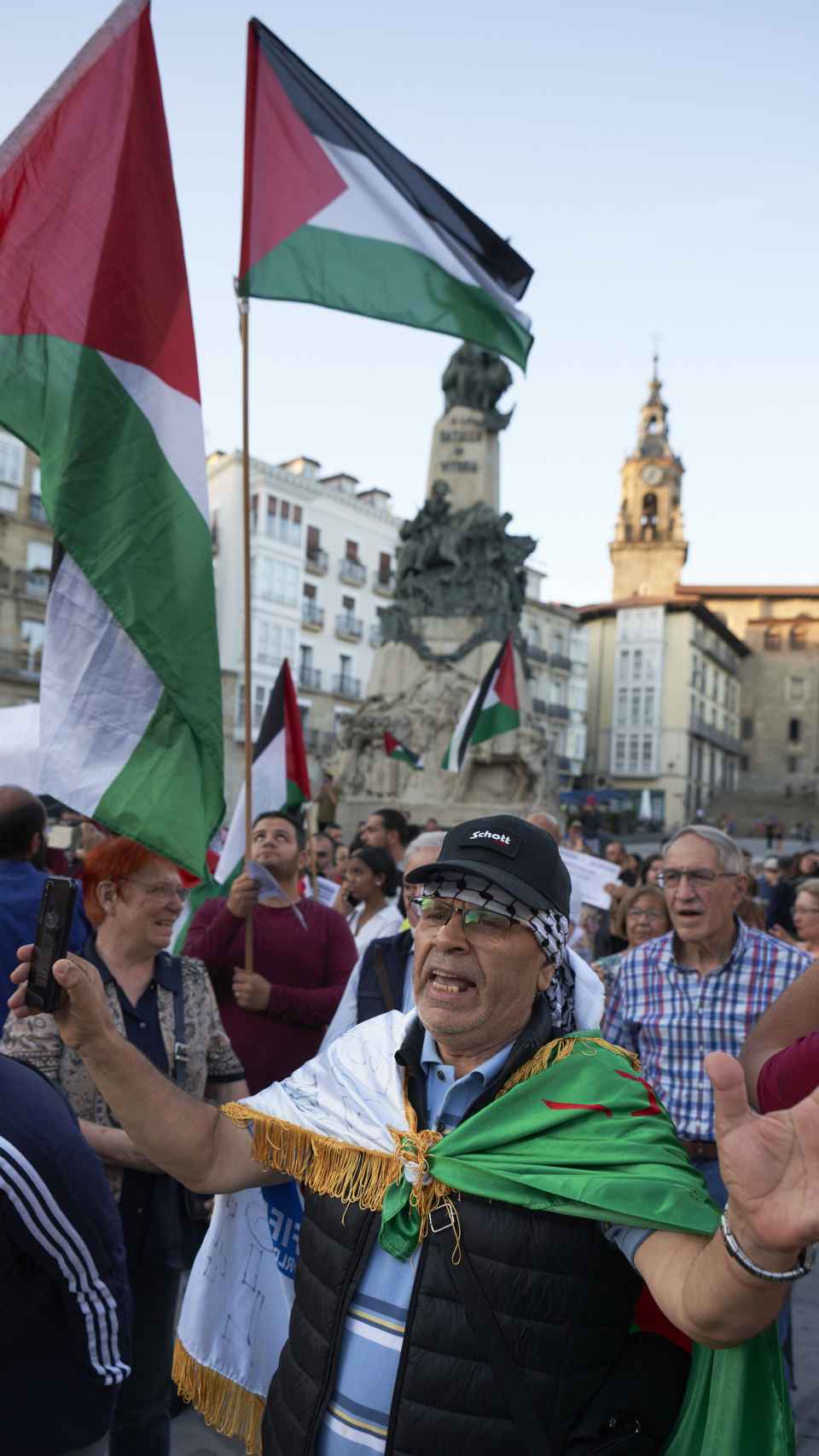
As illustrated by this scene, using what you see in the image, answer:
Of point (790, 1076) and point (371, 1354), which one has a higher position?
point (790, 1076)

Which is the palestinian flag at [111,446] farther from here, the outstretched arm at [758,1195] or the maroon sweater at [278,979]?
the outstretched arm at [758,1195]

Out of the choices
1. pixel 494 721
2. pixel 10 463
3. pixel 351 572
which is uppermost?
pixel 10 463

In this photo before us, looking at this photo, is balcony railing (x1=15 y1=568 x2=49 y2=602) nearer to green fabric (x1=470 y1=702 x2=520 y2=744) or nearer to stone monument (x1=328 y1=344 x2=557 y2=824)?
stone monument (x1=328 y1=344 x2=557 y2=824)

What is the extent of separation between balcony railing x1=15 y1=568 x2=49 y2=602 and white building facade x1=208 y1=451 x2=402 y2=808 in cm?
710

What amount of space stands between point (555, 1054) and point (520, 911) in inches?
11.0

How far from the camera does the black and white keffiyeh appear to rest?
224 centimetres

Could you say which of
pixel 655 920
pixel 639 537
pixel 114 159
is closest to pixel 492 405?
pixel 655 920

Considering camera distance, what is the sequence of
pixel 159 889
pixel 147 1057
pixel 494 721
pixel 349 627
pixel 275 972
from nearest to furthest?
pixel 147 1057 < pixel 159 889 < pixel 275 972 < pixel 494 721 < pixel 349 627

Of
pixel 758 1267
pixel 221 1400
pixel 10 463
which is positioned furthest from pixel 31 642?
pixel 758 1267

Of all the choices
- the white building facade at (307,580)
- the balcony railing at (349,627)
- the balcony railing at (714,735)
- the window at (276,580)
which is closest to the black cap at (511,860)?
the white building facade at (307,580)

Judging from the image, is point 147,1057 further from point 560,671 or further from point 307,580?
point 560,671

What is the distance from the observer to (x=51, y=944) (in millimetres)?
2229

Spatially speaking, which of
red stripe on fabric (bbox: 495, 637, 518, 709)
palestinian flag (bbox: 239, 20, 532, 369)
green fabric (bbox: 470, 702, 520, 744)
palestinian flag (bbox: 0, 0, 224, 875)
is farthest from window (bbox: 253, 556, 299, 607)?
palestinian flag (bbox: 0, 0, 224, 875)

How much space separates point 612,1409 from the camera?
2.00 m
